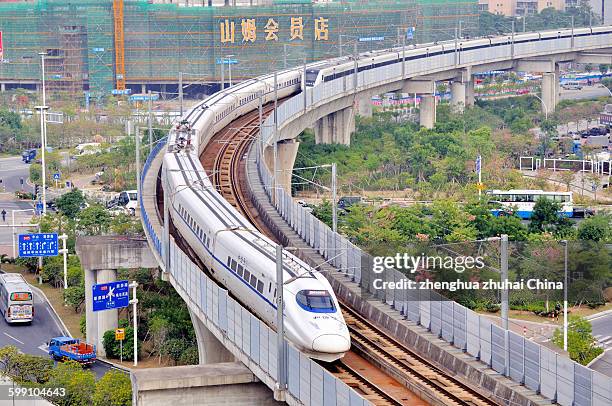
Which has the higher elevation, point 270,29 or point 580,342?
point 270,29

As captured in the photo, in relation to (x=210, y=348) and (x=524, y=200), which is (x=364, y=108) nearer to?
(x=524, y=200)

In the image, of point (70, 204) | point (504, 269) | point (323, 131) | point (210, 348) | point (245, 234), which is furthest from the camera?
point (323, 131)

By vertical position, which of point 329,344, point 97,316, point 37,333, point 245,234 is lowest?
point 37,333

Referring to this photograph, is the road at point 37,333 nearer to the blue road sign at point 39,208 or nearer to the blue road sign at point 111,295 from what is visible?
the blue road sign at point 111,295

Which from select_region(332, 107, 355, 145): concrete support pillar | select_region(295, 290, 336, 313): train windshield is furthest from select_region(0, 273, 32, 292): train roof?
select_region(332, 107, 355, 145): concrete support pillar

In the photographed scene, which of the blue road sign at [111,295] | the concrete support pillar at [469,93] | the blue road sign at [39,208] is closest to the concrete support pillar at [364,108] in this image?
the concrete support pillar at [469,93]

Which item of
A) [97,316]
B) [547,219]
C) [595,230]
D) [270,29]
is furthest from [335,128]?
[97,316]

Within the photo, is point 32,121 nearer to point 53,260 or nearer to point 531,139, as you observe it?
point 531,139
